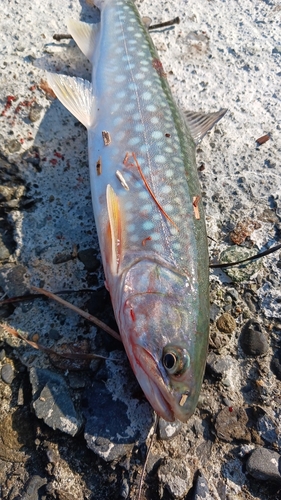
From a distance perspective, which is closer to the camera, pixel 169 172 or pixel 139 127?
pixel 169 172

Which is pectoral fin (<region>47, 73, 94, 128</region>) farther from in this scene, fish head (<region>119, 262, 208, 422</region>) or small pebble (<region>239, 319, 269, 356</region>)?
small pebble (<region>239, 319, 269, 356</region>)

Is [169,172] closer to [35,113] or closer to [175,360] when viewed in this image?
[175,360]

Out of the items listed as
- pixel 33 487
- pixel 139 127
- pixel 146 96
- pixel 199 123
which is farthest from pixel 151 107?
pixel 33 487

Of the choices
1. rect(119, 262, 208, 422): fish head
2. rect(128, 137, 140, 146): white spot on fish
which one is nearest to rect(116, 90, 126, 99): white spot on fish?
rect(128, 137, 140, 146): white spot on fish

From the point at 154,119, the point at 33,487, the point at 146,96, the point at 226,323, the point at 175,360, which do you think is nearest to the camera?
the point at 175,360

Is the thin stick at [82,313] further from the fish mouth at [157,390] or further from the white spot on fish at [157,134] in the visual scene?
the white spot on fish at [157,134]

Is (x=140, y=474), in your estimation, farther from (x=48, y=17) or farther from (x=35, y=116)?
(x=48, y=17)
